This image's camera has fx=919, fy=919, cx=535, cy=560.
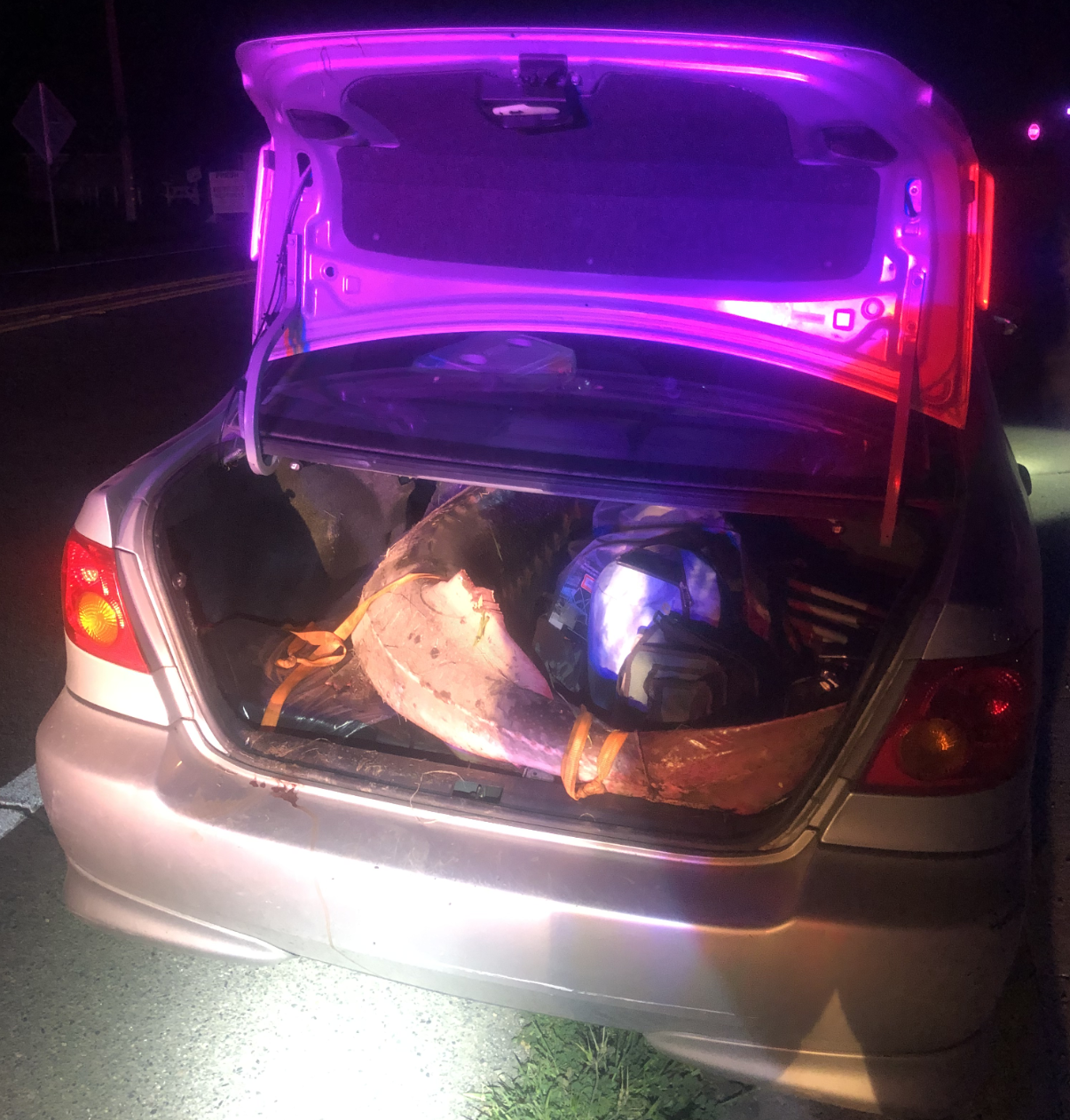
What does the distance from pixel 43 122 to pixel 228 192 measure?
10245 mm

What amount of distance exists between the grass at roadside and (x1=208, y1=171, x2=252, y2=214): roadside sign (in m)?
29.3

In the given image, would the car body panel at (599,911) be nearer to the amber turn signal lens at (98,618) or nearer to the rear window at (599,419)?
the amber turn signal lens at (98,618)

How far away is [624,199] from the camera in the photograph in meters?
2.04

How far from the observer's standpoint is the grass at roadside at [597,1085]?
1.94m

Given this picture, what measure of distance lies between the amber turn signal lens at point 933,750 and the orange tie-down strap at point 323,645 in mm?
1090

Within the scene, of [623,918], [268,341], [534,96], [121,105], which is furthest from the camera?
[121,105]

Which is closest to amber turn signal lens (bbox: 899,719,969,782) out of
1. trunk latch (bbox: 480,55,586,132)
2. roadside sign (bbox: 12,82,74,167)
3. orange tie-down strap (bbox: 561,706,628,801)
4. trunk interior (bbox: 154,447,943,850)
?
trunk interior (bbox: 154,447,943,850)

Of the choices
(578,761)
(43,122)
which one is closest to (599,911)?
(578,761)

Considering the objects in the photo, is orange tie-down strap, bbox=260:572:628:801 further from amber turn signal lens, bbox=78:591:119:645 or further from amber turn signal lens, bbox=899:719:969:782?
amber turn signal lens, bbox=899:719:969:782

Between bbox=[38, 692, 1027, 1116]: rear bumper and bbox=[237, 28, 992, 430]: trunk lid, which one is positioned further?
bbox=[237, 28, 992, 430]: trunk lid

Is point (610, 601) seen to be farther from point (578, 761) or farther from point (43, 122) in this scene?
point (43, 122)

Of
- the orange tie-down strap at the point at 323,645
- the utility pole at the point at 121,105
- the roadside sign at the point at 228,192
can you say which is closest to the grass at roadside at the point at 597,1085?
the orange tie-down strap at the point at 323,645

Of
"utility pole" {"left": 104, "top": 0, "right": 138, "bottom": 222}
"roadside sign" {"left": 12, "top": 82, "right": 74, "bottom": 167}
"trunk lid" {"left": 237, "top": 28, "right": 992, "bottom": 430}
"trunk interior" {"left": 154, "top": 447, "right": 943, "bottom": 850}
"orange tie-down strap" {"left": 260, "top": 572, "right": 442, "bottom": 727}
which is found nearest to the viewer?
"trunk lid" {"left": 237, "top": 28, "right": 992, "bottom": 430}

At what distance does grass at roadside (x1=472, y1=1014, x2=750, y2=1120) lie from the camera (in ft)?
6.38
